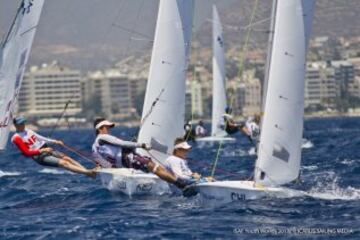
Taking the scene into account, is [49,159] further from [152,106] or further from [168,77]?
[168,77]

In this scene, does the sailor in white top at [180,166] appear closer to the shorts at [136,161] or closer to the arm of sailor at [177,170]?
the arm of sailor at [177,170]

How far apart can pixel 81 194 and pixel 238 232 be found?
24.0 ft

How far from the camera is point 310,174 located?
27.1 m

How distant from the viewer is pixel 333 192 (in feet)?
69.7

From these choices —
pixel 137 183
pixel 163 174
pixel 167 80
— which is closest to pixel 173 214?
pixel 163 174

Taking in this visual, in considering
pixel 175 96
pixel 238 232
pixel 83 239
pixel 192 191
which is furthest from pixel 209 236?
pixel 175 96

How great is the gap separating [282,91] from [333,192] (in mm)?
2427

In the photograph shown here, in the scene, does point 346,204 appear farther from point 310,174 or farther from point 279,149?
point 310,174

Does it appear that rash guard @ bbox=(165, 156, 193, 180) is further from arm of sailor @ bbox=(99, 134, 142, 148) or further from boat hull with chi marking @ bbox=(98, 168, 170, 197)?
boat hull with chi marking @ bbox=(98, 168, 170, 197)

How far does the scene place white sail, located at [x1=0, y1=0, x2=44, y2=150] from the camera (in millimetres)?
26703

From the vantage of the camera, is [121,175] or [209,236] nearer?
[209,236]

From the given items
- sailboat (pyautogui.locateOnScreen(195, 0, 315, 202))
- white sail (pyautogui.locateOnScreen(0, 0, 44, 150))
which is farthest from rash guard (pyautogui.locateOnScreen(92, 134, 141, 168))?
white sail (pyautogui.locateOnScreen(0, 0, 44, 150))

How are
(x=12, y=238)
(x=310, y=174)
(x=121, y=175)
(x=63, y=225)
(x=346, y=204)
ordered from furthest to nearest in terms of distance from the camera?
(x=310, y=174) < (x=121, y=175) < (x=346, y=204) < (x=63, y=225) < (x=12, y=238)

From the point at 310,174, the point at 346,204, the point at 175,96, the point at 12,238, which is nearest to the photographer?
the point at 12,238
